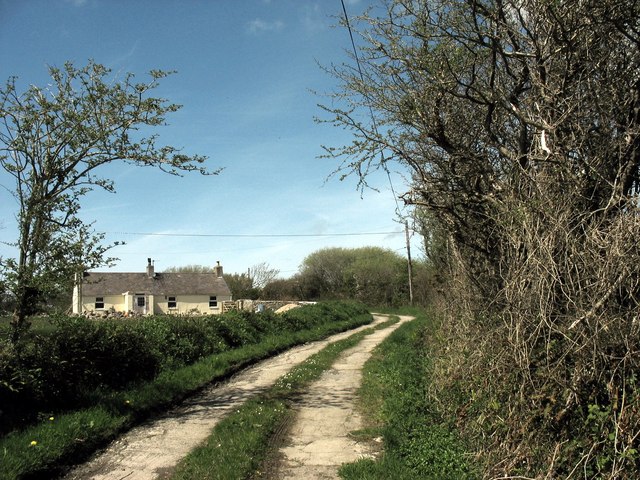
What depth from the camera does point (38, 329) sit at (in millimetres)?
8398

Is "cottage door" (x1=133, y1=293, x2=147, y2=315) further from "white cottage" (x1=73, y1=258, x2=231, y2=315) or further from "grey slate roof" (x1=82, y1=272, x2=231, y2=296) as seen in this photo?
"grey slate roof" (x1=82, y1=272, x2=231, y2=296)

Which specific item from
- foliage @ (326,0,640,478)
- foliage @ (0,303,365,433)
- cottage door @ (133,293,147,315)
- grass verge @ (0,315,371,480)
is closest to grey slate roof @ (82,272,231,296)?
cottage door @ (133,293,147,315)

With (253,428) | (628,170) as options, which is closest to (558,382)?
(628,170)

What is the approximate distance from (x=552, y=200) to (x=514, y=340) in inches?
53.5

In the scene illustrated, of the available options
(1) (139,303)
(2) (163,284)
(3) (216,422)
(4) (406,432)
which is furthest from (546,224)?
(2) (163,284)

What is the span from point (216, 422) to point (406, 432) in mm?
2910

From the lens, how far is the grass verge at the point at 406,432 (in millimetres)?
5379

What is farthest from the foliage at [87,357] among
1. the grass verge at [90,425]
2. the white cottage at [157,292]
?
the white cottage at [157,292]

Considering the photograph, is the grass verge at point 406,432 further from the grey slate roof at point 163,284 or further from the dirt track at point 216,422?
the grey slate roof at point 163,284

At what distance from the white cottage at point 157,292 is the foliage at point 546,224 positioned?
4571cm

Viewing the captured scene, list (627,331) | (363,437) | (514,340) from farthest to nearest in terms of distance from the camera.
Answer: (363,437) → (514,340) → (627,331)

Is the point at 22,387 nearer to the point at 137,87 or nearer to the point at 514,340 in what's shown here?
the point at 137,87

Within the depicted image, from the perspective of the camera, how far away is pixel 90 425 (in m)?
7.08

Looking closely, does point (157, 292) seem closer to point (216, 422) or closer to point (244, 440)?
point (216, 422)
